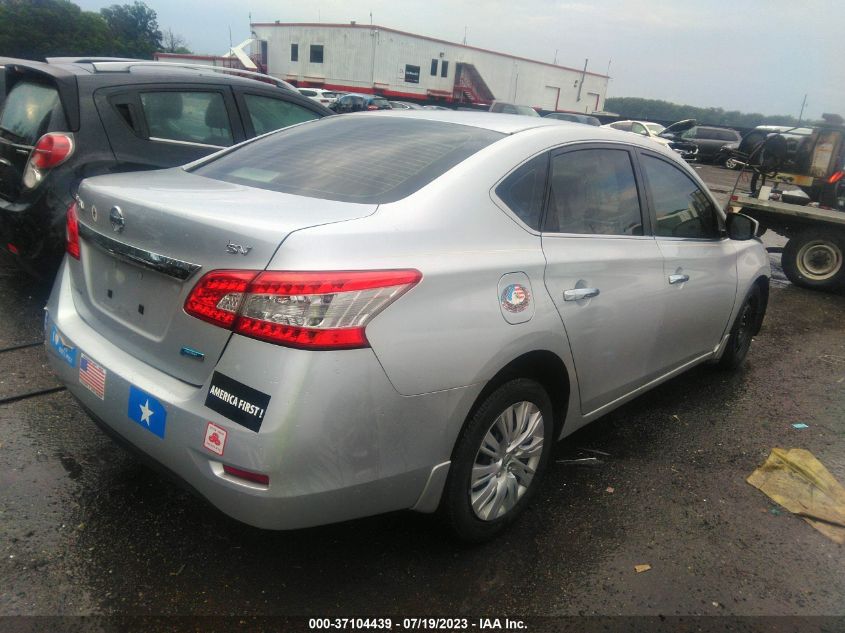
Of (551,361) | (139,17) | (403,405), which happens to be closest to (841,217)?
(551,361)

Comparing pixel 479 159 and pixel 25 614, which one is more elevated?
pixel 479 159

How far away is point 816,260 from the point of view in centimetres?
737

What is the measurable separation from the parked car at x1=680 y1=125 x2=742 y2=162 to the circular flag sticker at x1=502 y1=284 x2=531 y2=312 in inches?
1028

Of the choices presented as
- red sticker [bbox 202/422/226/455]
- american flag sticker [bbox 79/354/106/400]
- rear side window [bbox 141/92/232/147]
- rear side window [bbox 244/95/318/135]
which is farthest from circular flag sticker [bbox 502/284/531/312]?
rear side window [bbox 244/95/318/135]

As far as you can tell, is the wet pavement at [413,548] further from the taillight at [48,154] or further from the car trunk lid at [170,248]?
the taillight at [48,154]

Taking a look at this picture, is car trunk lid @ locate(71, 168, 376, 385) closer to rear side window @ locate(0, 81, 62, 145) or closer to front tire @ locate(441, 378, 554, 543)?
front tire @ locate(441, 378, 554, 543)

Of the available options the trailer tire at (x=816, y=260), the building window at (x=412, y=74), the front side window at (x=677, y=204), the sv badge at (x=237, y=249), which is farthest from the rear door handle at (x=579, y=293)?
the building window at (x=412, y=74)

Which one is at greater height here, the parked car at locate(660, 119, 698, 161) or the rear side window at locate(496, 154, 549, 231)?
the rear side window at locate(496, 154, 549, 231)

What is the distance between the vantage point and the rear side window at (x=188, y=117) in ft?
14.6

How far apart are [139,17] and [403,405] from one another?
324ft

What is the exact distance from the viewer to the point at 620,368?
118 inches

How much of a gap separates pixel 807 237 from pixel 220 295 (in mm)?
7383

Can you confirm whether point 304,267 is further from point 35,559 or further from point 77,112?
point 77,112

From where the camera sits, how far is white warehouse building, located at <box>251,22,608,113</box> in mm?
42156
